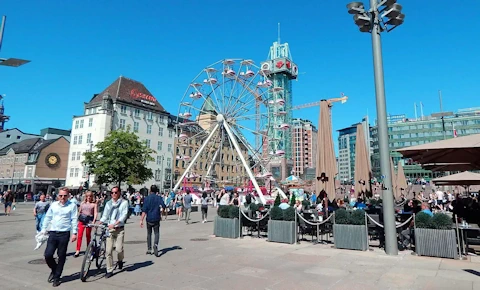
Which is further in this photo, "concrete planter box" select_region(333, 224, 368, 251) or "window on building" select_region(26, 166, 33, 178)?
"window on building" select_region(26, 166, 33, 178)

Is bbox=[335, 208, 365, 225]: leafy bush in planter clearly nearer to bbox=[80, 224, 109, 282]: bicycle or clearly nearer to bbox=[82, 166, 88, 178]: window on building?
bbox=[80, 224, 109, 282]: bicycle

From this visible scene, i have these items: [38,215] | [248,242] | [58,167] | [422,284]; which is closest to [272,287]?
A: [422,284]

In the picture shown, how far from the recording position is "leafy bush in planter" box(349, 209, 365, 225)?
970 cm

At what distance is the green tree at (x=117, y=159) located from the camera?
40062 millimetres

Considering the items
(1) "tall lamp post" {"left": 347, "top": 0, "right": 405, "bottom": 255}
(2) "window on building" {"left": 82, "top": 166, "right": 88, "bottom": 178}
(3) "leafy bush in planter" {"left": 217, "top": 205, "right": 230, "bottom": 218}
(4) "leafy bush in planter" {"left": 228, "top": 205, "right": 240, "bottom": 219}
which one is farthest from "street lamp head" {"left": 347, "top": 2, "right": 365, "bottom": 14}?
(2) "window on building" {"left": 82, "top": 166, "right": 88, "bottom": 178}

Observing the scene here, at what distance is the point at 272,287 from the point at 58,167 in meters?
69.1

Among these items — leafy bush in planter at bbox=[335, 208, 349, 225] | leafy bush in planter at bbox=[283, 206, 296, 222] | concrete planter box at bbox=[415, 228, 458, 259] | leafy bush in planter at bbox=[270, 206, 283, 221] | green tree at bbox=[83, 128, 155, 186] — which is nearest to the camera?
concrete planter box at bbox=[415, 228, 458, 259]

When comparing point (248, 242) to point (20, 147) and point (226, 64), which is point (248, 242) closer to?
point (226, 64)

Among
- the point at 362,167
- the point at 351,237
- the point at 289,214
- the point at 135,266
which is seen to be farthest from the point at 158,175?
the point at 135,266

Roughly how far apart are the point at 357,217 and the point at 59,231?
312 inches

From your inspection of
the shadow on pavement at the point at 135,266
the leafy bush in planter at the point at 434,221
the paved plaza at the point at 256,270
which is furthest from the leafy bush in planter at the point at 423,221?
the shadow on pavement at the point at 135,266

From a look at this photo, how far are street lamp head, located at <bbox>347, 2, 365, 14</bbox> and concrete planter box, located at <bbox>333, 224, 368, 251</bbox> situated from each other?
254 inches

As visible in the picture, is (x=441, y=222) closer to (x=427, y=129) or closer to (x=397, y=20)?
(x=397, y=20)

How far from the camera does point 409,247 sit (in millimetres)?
9953
